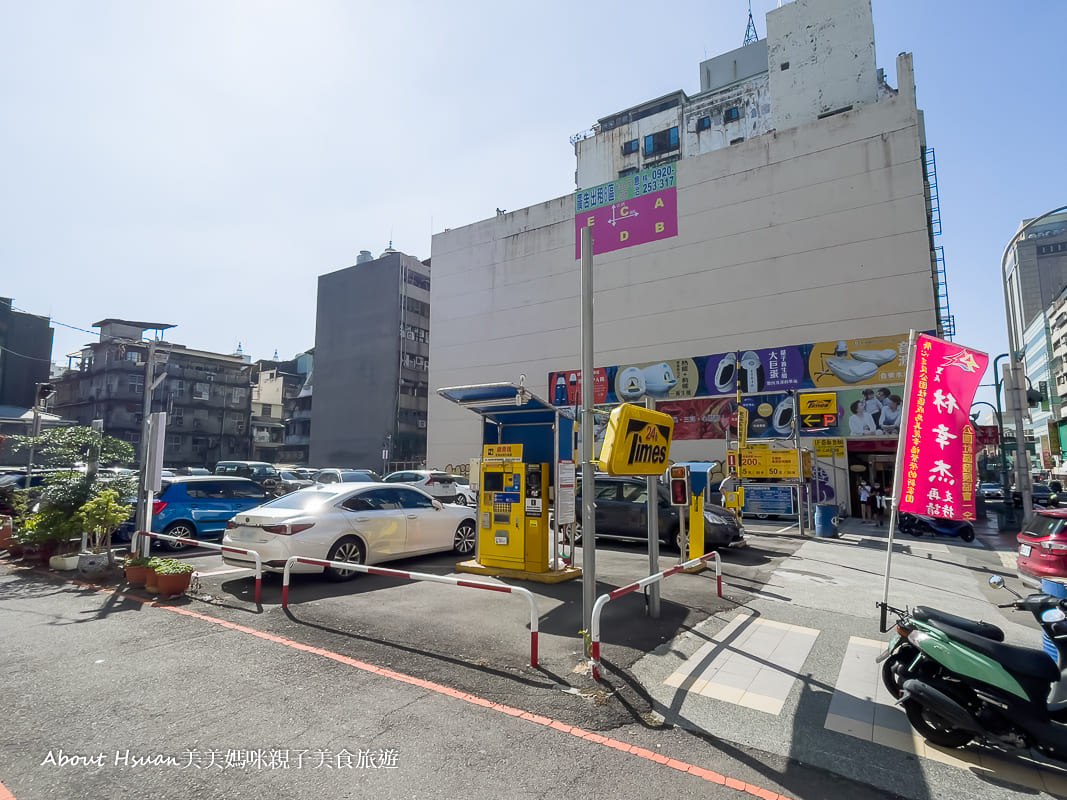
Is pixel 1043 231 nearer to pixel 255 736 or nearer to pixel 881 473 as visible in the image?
pixel 881 473

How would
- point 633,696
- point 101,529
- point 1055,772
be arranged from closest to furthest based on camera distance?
point 1055,772, point 633,696, point 101,529

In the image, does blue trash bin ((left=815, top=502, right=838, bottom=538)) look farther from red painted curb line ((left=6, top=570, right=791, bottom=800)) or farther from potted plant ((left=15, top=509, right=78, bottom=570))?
potted plant ((left=15, top=509, right=78, bottom=570))

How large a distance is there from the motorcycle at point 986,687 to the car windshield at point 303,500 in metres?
7.21

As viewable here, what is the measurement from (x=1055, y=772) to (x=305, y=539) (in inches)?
300

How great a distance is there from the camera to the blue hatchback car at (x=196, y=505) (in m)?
10.3

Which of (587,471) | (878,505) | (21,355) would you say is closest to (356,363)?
(21,355)

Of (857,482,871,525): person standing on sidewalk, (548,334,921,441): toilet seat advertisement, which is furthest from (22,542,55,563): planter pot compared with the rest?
(857,482,871,525): person standing on sidewalk

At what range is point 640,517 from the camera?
12.3 m

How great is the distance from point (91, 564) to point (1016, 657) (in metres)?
10.6

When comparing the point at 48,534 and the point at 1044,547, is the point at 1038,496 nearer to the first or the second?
the point at 1044,547

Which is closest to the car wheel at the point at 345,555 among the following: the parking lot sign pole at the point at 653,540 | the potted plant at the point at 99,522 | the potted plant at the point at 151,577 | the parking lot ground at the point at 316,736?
the potted plant at the point at 151,577

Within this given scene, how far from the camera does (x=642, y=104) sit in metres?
47.8

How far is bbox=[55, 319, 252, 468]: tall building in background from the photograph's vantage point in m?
46.2

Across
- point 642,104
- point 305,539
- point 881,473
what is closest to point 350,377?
point 642,104
